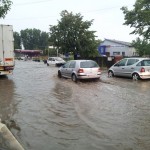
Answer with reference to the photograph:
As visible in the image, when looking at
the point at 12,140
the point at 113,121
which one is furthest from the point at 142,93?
the point at 12,140

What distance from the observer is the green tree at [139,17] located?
31370mm

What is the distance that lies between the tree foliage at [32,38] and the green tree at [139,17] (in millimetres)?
126400

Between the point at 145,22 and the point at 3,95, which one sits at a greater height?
the point at 145,22

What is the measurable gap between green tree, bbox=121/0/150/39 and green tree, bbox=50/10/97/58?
8324 millimetres

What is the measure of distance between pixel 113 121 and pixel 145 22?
25.6 metres

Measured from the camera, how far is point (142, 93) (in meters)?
14.1

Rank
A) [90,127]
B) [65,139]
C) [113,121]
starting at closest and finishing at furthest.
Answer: [65,139], [90,127], [113,121]

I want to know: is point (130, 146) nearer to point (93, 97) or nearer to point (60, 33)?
point (93, 97)

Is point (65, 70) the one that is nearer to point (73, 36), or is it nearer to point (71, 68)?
point (71, 68)

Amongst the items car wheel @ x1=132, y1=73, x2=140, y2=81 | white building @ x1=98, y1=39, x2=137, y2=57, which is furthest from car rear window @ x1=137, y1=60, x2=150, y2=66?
white building @ x1=98, y1=39, x2=137, y2=57

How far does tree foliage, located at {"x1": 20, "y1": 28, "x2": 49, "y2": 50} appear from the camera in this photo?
523 feet

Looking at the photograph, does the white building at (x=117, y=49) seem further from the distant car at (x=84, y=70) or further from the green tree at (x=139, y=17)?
the distant car at (x=84, y=70)

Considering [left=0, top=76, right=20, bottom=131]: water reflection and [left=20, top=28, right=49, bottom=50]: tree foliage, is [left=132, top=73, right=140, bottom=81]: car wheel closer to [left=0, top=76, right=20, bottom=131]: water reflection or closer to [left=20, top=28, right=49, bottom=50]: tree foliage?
[left=0, top=76, right=20, bottom=131]: water reflection

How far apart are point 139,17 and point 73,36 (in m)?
11.4
